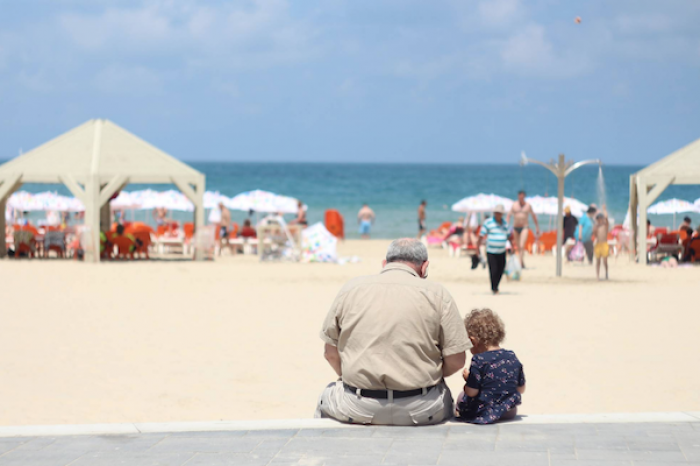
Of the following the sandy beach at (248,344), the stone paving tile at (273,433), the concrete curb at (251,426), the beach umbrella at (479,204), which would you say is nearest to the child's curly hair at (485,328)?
the concrete curb at (251,426)

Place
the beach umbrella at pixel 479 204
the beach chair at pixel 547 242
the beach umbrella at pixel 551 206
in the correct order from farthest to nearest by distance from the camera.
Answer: the beach umbrella at pixel 479 204, the beach umbrella at pixel 551 206, the beach chair at pixel 547 242

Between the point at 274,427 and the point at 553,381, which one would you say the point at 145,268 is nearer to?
the point at 553,381

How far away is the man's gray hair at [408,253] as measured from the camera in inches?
161

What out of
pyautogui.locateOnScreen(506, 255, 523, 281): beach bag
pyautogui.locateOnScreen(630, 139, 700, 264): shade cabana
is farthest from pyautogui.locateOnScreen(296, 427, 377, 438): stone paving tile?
pyautogui.locateOnScreen(630, 139, 700, 264): shade cabana

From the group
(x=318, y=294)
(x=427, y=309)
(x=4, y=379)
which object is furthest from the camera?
(x=318, y=294)

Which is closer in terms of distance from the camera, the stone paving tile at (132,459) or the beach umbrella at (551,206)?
the stone paving tile at (132,459)

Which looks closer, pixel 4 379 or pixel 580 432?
pixel 580 432

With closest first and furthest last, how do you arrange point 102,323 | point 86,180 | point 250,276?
point 102,323
point 250,276
point 86,180

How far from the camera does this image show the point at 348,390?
4098 mm

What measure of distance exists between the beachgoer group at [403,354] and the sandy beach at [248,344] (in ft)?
5.25

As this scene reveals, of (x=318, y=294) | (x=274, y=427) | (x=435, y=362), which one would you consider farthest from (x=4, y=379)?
(x=318, y=294)

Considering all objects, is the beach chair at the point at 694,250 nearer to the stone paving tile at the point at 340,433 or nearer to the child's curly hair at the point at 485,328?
the child's curly hair at the point at 485,328

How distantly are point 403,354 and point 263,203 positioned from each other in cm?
1964

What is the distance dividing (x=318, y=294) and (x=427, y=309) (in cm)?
824
